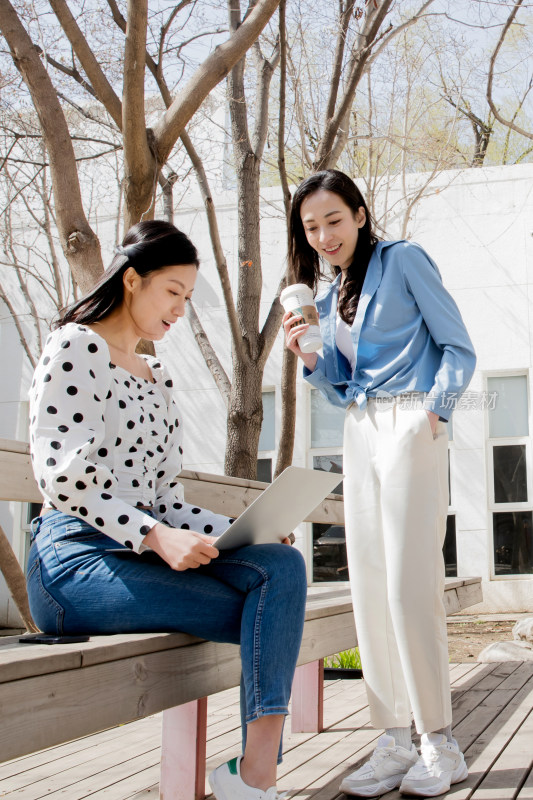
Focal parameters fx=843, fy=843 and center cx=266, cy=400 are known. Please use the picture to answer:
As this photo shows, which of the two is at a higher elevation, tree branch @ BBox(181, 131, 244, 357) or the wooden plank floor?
tree branch @ BBox(181, 131, 244, 357)

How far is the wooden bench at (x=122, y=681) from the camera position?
4.02 ft

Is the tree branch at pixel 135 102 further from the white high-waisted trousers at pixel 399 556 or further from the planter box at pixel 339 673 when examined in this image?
the planter box at pixel 339 673

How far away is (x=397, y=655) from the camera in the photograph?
2229 millimetres

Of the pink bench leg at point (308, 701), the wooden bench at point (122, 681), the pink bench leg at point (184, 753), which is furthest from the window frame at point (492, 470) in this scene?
the pink bench leg at point (184, 753)

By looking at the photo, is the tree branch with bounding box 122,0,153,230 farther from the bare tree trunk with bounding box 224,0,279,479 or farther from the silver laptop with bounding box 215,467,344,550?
the silver laptop with bounding box 215,467,344,550

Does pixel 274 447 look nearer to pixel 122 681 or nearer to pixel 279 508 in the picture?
pixel 279 508

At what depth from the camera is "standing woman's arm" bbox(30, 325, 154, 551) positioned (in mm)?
1616

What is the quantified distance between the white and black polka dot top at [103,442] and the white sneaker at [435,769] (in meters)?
0.79

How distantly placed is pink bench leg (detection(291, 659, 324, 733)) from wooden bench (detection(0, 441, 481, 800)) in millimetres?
531

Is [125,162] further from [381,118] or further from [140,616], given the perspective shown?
[381,118]

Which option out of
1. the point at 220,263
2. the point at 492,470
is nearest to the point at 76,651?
the point at 220,263

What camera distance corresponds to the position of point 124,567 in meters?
1.63

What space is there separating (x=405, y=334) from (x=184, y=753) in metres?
1.26

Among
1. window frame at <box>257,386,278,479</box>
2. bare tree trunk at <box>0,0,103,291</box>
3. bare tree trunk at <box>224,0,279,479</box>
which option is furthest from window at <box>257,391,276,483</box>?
bare tree trunk at <box>0,0,103,291</box>
